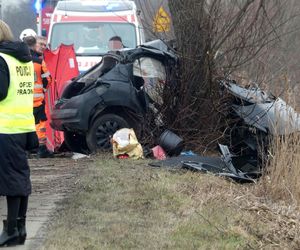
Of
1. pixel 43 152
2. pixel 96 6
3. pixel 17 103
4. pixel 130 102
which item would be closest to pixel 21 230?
pixel 17 103

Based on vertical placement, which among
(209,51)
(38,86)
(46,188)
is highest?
(209,51)

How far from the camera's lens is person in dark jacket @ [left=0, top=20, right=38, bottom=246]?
533 cm

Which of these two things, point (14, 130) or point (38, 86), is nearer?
point (14, 130)

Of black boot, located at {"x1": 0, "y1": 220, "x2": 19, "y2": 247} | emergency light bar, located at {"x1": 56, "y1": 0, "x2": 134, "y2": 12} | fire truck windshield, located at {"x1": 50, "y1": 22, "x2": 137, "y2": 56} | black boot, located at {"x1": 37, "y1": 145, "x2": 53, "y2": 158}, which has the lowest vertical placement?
black boot, located at {"x1": 37, "y1": 145, "x2": 53, "y2": 158}

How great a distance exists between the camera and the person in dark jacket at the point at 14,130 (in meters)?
5.33

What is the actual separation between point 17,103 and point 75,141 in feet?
18.4

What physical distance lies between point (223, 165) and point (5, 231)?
→ 12.8 ft

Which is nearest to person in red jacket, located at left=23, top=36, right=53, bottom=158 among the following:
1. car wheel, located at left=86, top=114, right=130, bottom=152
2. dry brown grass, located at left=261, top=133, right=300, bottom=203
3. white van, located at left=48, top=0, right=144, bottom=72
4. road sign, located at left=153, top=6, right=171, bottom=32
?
car wheel, located at left=86, top=114, right=130, bottom=152

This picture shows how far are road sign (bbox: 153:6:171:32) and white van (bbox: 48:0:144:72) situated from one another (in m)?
3.61

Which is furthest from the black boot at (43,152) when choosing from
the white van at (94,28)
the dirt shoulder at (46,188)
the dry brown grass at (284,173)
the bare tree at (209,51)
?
the dry brown grass at (284,173)

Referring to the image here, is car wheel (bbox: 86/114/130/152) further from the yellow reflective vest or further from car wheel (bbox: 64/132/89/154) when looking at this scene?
the yellow reflective vest

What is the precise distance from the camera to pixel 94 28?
14.5m

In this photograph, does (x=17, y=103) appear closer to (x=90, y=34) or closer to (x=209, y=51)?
(x=209, y=51)

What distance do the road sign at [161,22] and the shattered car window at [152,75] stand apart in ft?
2.02
